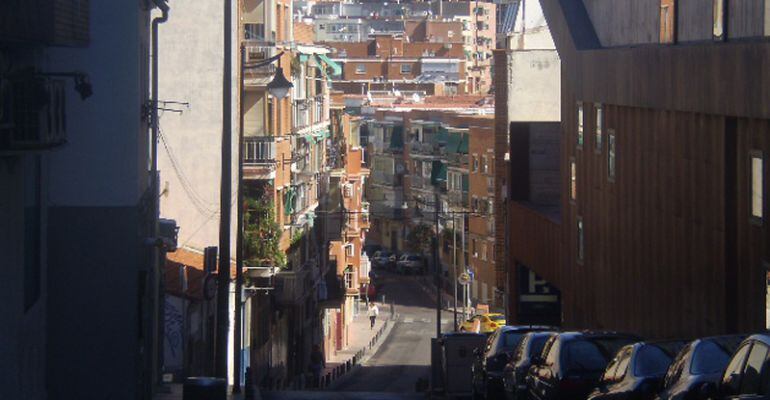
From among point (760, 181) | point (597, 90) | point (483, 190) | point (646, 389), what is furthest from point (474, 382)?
point (483, 190)

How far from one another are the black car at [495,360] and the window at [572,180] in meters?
12.4

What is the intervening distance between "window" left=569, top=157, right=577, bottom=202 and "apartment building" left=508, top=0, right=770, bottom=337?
0.06m

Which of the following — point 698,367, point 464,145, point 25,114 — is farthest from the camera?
point 464,145

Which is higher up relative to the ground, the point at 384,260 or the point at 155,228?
the point at 155,228

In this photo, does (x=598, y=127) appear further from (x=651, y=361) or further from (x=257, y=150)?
(x=651, y=361)

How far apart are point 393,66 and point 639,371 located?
467 ft

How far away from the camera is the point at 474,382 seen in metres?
28.9

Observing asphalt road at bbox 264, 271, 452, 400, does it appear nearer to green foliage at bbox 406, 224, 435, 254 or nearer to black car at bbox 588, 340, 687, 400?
green foliage at bbox 406, 224, 435, 254

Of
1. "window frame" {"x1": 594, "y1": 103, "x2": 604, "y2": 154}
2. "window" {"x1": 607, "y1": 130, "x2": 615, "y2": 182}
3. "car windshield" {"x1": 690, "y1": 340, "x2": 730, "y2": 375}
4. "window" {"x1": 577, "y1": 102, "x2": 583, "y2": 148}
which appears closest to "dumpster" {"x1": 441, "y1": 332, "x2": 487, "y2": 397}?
"window" {"x1": 607, "y1": 130, "x2": 615, "y2": 182}

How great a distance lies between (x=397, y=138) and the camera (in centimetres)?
11919

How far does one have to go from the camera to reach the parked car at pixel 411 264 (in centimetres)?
11162

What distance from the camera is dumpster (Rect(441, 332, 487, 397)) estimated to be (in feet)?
107

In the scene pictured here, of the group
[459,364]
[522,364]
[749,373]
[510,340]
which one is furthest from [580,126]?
[749,373]

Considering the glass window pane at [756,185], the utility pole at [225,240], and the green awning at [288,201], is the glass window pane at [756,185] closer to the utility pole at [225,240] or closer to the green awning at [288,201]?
the utility pole at [225,240]
